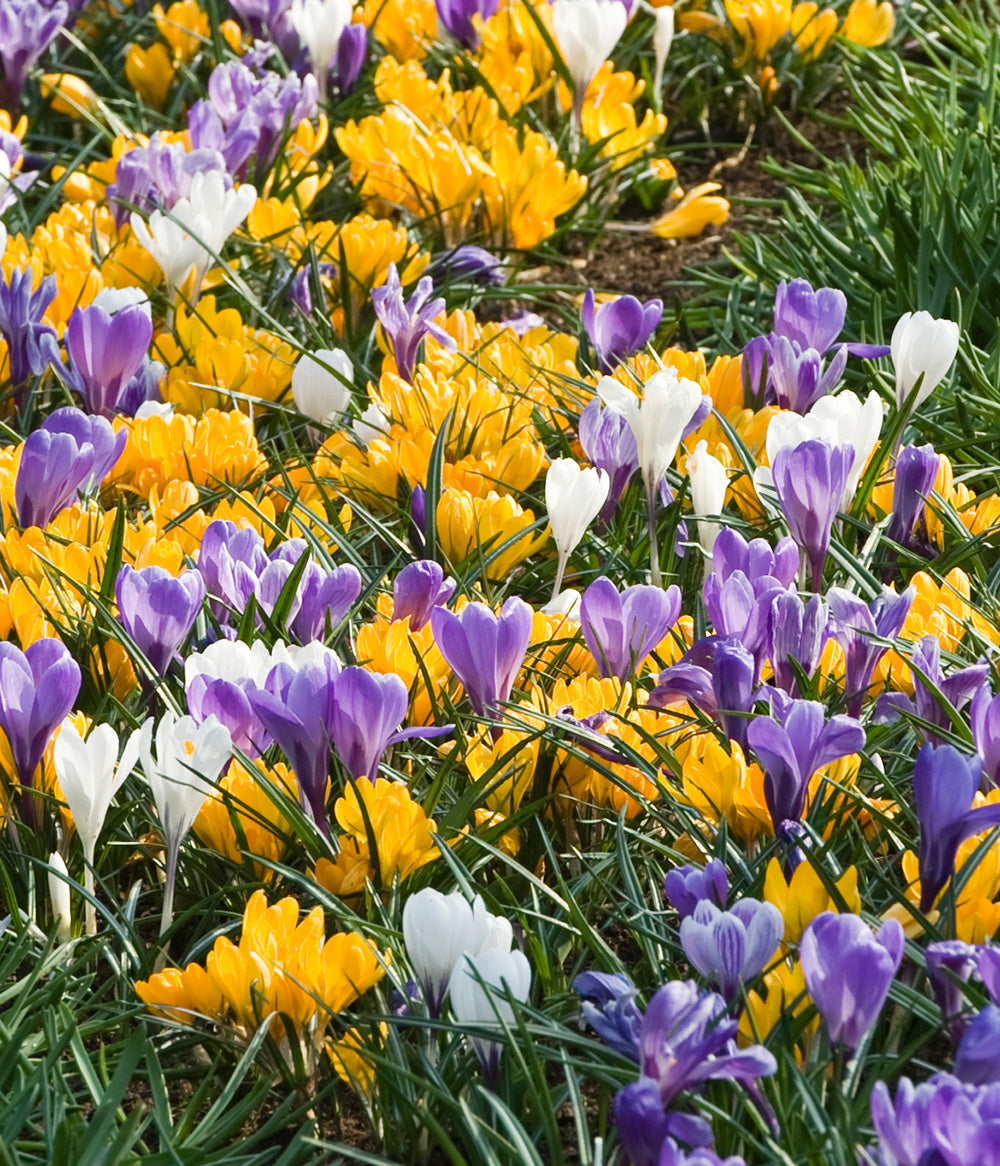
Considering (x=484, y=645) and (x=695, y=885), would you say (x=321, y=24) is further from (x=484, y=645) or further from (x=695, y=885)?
(x=695, y=885)

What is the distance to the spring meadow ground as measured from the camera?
118 cm

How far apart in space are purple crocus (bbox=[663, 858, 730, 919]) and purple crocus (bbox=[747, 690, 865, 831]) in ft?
0.39

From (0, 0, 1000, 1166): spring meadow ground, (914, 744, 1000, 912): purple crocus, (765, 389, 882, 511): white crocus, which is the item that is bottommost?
(0, 0, 1000, 1166): spring meadow ground

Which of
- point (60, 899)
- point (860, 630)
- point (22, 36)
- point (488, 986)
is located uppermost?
point (22, 36)

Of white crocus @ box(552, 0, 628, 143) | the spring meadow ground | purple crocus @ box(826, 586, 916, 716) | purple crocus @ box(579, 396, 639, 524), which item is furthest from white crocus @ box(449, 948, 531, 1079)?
white crocus @ box(552, 0, 628, 143)

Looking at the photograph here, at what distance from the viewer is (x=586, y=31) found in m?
3.01

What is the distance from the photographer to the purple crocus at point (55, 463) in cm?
185

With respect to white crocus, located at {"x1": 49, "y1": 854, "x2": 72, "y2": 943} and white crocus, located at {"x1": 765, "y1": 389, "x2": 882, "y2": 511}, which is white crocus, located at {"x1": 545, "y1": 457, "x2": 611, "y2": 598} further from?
white crocus, located at {"x1": 49, "y1": 854, "x2": 72, "y2": 943}

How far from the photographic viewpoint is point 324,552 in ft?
6.14

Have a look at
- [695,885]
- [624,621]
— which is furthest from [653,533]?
[695,885]

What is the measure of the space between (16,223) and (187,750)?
193cm

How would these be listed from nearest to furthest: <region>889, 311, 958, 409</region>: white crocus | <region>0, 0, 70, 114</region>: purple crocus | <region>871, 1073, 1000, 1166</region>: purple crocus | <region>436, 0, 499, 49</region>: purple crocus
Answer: <region>871, 1073, 1000, 1166</region>: purple crocus → <region>889, 311, 958, 409</region>: white crocus → <region>0, 0, 70, 114</region>: purple crocus → <region>436, 0, 499, 49</region>: purple crocus

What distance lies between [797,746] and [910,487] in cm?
61

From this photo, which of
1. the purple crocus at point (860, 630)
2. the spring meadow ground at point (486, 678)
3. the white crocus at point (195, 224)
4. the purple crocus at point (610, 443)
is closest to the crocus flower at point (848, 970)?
the spring meadow ground at point (486, 678)
